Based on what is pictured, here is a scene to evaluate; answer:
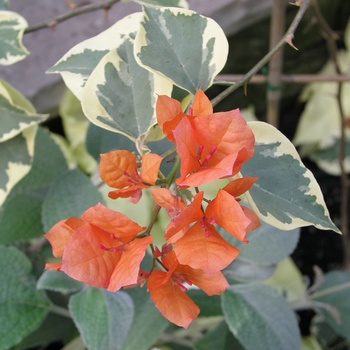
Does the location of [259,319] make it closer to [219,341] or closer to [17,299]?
[219,341]

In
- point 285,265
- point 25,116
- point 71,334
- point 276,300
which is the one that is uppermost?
point 25,116

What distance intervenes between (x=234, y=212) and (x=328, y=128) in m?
0.83

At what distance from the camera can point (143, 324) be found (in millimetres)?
582

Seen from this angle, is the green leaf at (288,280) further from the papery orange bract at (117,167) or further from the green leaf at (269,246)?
the papery orange bract at (117,167)

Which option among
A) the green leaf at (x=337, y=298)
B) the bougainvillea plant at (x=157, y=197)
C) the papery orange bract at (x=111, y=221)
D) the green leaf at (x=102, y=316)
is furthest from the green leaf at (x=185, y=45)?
the green leaf at (x=337, y=298)

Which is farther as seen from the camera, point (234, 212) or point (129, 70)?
point (129, 70)

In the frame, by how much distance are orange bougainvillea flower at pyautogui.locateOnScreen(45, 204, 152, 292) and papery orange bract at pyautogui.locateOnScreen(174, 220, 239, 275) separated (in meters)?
0.03

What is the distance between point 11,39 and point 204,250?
0.34 metres

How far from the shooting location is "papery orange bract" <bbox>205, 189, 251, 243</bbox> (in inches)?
12.6

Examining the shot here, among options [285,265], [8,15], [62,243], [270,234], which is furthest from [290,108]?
[62,243]

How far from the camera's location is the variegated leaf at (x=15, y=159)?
0.55 metres

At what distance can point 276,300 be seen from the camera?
599 millimetres

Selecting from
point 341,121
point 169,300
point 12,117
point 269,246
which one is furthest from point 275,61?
point 169,300

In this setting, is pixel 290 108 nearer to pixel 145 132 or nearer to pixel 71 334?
pixel 71 334
